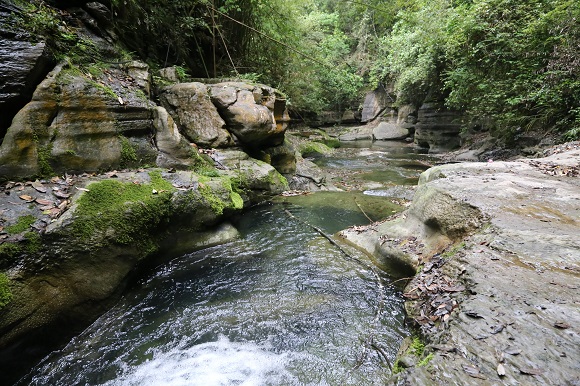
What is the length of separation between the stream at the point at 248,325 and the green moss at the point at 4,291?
75 cm

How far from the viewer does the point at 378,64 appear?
79.8ft

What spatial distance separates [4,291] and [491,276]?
15.1 ft

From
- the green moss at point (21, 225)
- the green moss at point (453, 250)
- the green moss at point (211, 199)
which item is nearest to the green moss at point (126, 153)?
the green moss at point (211, 199)

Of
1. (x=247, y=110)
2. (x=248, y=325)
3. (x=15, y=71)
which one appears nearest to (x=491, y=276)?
(x=248, y=325)

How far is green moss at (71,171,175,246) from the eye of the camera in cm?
353

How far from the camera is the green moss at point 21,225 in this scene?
9.81ft

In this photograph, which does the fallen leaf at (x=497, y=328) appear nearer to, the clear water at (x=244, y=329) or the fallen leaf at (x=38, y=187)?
the clear water at (x=244, y=329)

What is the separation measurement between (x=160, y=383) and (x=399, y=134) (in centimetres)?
2342

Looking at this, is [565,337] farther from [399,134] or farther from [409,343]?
[399,134]

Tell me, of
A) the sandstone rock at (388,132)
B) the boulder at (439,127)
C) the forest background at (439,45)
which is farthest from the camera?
the sandstone rock at (388,132)

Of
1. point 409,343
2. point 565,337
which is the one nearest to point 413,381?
point 409,343

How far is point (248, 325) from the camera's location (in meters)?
3.33

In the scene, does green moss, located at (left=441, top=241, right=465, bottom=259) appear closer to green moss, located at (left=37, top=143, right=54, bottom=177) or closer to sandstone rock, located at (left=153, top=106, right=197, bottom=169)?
sandstone rock, located at (left=153, top=106, right=197, bottom=169)

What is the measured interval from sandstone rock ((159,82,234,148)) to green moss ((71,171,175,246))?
3066 millimetres
